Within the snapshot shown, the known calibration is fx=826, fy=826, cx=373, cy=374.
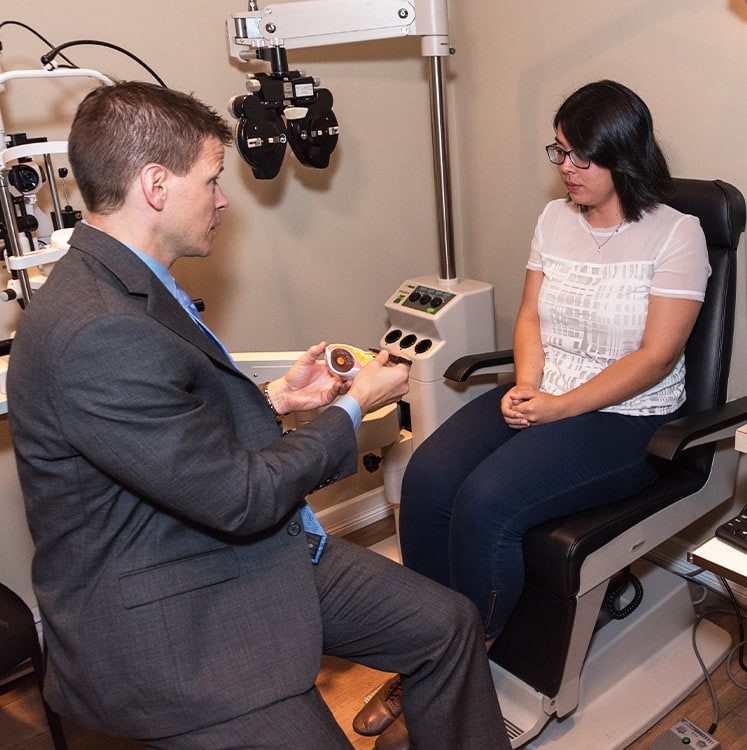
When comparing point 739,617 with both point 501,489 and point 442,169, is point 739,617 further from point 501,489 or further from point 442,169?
point 442,169

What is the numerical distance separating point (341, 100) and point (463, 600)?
1549 millimetres

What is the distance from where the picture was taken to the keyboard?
1250 mm

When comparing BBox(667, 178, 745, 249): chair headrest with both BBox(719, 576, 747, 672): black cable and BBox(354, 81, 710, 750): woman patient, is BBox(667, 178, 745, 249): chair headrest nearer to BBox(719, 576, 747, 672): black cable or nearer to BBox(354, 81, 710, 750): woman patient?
BBox(354, 81, 710, 750): woman patient

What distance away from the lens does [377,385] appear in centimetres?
138

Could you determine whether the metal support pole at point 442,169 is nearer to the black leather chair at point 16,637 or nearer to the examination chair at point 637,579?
the examination chair at point 637,579

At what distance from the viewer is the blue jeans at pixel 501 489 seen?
1616mm

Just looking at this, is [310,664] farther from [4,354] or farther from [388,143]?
[388,143]

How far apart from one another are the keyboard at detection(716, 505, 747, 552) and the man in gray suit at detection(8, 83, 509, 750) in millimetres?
587

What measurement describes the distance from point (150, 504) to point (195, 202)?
0.44 m

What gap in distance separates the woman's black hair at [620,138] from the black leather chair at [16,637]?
1.47 meters

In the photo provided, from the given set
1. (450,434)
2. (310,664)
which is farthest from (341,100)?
(310,664)

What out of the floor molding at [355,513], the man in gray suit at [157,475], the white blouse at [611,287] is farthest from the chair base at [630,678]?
the floor molding at [355,513]

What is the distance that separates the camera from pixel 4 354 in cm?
185

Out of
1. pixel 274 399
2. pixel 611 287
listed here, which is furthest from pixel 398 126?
pixel 274 399
